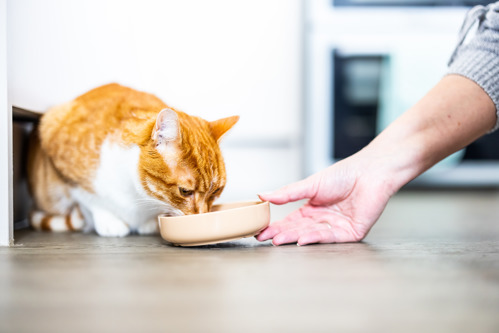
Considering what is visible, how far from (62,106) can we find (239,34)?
1598 mm

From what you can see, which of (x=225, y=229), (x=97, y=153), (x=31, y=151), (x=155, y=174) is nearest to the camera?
(x=225, y=229)

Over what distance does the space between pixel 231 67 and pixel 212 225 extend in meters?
1.97

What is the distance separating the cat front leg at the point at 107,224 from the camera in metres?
1.30

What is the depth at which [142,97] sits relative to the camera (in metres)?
1.38

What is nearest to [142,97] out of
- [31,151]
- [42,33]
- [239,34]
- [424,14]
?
[31,151]

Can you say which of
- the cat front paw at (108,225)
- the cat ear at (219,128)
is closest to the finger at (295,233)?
the cat ear at (219,128)

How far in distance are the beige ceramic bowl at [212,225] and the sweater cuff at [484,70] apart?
0.63 m

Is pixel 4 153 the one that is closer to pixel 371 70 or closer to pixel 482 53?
pixel 482 53

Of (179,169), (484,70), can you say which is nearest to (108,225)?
(179,169)

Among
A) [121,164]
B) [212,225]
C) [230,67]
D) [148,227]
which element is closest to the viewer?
[212,225]

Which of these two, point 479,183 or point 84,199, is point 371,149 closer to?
point 84,199

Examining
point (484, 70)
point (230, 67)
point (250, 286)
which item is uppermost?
point (230, 67)

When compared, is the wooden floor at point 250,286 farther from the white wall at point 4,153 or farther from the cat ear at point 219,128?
the cat ear at point 219,128

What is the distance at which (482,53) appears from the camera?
1210 mm
